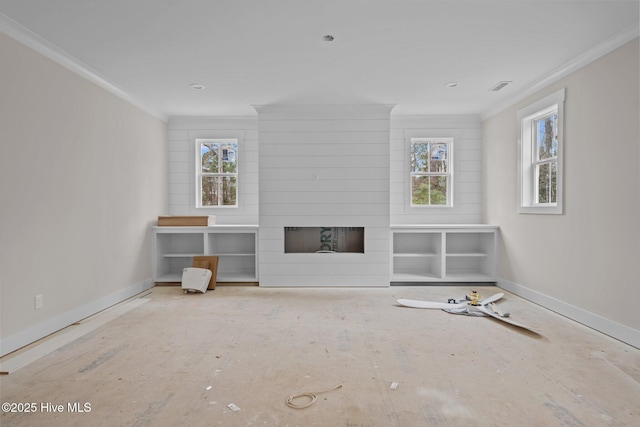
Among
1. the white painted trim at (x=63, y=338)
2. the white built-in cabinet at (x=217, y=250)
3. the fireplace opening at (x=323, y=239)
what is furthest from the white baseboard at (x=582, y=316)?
the white painted trim at (x=63, y=338)

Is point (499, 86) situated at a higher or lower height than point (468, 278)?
higher

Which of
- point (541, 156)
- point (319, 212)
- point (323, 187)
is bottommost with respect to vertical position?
point (319, 212)

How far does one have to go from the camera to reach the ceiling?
300 centimetres

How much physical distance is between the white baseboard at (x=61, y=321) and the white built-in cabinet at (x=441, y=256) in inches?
148

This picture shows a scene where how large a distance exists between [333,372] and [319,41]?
9.19 ft

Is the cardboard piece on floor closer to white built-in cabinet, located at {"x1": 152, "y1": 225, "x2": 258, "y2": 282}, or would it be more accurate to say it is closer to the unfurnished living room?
the unfurnished living room

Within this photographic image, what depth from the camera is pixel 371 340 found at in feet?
11.6

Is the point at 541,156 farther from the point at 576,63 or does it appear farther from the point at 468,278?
the point at 468,278

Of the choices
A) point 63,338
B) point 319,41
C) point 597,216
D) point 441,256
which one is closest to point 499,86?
point 597,216

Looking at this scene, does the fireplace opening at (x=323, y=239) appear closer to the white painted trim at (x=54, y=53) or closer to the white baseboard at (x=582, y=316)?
the white baseboard at (x=582, y=316)

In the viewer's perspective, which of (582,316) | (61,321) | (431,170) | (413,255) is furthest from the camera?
(431,170)

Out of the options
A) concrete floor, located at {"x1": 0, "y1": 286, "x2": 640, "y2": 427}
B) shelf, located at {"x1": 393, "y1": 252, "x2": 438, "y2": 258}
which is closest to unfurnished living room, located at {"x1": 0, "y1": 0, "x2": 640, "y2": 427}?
concrete floor, located at {"x1": 0, "y1": 286, "x2": 640, "y2": 427}

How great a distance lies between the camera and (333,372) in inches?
111

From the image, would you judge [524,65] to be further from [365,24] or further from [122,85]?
[122,85]
